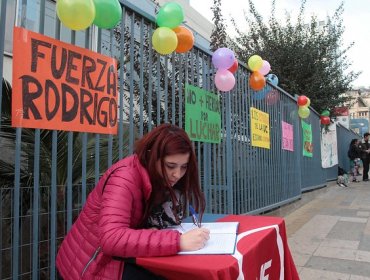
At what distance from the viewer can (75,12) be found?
235cm

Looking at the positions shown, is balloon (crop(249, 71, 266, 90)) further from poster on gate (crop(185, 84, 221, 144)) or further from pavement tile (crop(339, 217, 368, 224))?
pavement tile (crop(339, 217, 368, 224))

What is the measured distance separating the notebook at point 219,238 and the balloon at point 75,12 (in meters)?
1.47

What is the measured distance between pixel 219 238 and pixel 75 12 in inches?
65.3

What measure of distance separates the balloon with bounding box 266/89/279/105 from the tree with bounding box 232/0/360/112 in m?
4.77

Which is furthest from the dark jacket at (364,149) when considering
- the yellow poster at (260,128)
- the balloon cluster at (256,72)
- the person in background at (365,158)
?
the balloon cluster at (256,72)

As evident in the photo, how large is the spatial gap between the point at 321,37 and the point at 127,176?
11855 millimetres

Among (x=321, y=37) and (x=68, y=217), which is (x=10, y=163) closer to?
(x=68, y=217)

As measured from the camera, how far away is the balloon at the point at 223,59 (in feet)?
14.9

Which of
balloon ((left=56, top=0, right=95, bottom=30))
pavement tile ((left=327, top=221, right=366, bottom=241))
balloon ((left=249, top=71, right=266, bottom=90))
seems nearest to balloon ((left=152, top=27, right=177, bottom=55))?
balloon ((left=56, top=0, right=95, bottom=30))

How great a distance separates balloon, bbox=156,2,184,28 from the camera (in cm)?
336

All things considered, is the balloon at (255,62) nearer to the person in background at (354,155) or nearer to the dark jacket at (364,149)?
the person in background at (354,155)

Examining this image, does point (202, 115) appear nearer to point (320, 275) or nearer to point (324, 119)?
point (320, 275)

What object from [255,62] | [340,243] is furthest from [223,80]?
[340,243]

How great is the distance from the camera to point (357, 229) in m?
6.23
